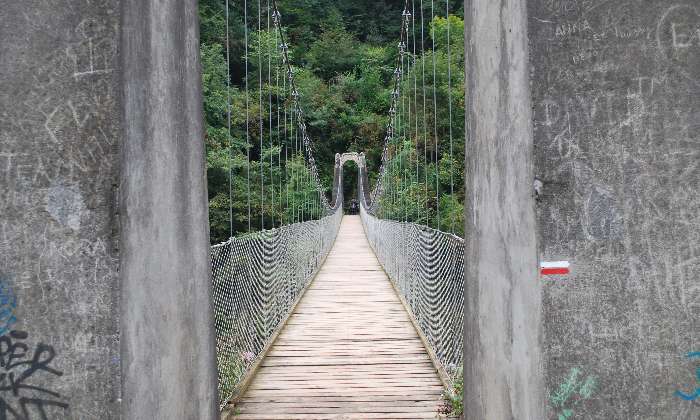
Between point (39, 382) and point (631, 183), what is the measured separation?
1.48 metres

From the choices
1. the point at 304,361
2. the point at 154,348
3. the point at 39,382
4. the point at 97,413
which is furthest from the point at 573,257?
the point at 304,361

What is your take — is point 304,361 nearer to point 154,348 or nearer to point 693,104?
point 154,348

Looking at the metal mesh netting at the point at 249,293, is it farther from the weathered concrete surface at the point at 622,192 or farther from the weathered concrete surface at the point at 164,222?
the weathered concrete surface at the point at 622,192

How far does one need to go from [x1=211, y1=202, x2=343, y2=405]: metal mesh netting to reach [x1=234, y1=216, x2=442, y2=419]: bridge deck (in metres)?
0.11

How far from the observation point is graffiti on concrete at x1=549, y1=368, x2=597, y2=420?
1.41 m

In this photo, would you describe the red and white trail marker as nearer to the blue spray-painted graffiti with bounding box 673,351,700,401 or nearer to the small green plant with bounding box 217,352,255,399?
the blue spray-painted graffiti with bounding box 673,351,700,401

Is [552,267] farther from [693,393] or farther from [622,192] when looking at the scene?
[693,393]

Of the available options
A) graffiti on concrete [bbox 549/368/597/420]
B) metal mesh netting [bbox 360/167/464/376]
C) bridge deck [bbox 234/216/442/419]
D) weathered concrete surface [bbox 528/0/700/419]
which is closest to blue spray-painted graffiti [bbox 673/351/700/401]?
weathered concrete surface [bbox 528/0/700/419]

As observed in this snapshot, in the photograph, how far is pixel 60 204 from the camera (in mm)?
1448

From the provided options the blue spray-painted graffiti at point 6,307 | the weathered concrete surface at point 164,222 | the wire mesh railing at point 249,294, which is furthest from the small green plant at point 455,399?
the blue spray-painted graffiti at point 6,307

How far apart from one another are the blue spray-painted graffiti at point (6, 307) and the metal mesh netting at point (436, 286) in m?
1.55

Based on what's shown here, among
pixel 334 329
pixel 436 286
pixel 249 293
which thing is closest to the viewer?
pixel 436 286

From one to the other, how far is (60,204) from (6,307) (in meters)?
0.27

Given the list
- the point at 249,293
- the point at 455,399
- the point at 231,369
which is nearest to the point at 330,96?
the point at 249,293
